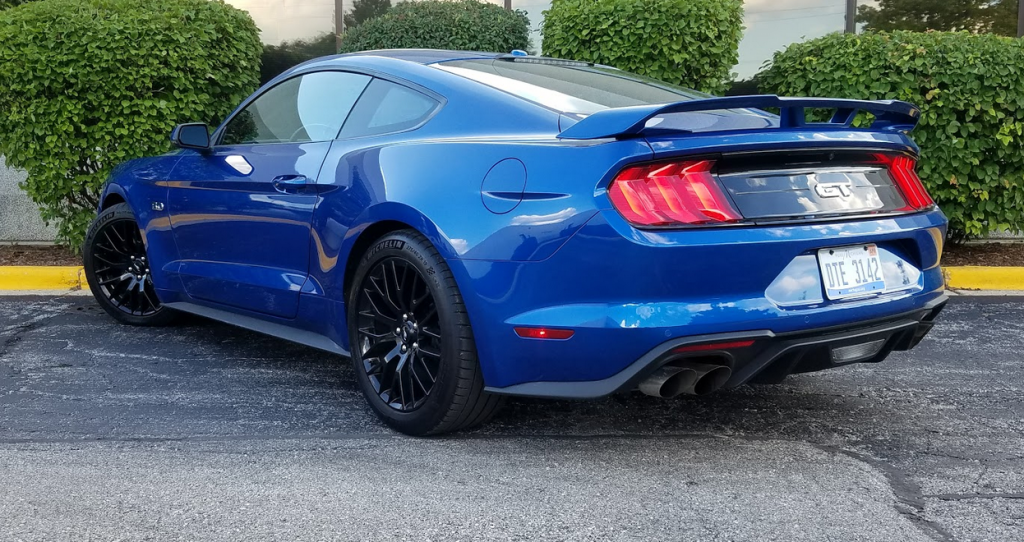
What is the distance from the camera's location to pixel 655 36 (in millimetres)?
6910

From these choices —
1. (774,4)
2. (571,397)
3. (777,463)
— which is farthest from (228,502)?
(774,4)

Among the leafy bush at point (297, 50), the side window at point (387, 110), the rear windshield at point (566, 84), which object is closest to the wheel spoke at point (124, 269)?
the side window at point (387, 110)

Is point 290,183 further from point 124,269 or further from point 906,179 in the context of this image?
point 906,179

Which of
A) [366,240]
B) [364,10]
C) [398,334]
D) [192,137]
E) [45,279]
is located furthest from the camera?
[364,10]

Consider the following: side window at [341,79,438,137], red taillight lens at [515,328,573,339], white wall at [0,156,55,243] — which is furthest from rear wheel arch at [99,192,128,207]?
red taillight lens at [515,328,573,339]

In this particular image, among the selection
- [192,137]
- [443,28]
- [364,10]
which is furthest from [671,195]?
[364,10]

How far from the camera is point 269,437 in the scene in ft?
11.5

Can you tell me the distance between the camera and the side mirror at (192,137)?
4555 millimetres

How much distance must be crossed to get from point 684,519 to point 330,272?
1686 mm

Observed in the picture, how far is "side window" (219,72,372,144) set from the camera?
402 cm

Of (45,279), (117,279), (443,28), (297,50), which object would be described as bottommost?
(45,279)

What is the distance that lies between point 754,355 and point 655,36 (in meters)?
4.45

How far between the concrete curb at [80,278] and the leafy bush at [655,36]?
2.17m

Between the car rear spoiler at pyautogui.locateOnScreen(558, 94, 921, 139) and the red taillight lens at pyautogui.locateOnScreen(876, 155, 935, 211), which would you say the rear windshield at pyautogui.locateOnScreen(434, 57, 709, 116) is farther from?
the red taillight lens at pyautogui.locateOnScreen(876, 155, 935, 211)
